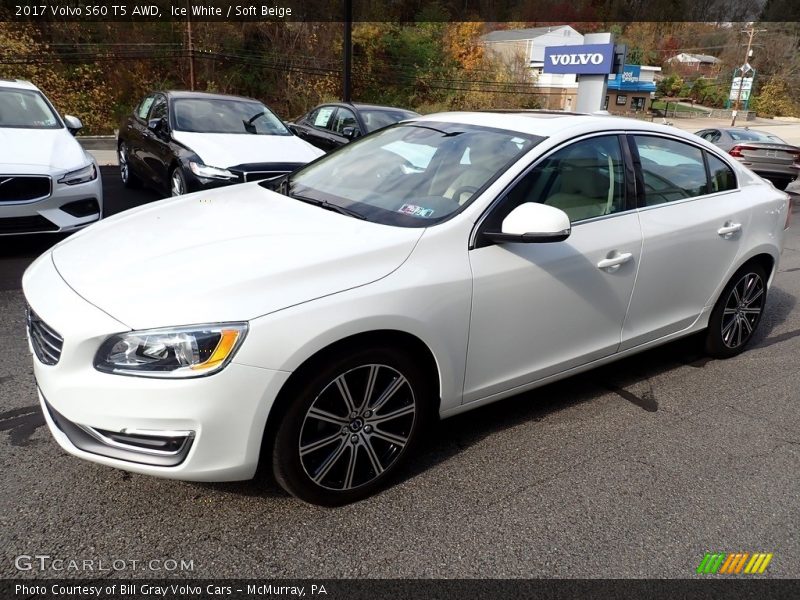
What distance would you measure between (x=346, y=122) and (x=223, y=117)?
3.12 metres

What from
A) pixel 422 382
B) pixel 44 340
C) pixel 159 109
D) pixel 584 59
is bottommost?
pixel 422 382

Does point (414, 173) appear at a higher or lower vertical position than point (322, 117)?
higher

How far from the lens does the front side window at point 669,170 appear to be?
12.1 feet

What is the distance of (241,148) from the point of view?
7.45m

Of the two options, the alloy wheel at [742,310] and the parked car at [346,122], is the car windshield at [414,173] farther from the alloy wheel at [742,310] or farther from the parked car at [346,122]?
the parked car at [346,122]

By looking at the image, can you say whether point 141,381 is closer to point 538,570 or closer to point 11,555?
point 11,555

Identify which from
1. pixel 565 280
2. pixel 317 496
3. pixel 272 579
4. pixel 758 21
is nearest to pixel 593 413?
pixel 565 280

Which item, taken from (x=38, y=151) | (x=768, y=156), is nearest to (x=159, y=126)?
(x=38, y=151)

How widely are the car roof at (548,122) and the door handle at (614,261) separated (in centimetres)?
68

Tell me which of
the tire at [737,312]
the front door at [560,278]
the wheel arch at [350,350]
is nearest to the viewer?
the wheel arch at [350,350]

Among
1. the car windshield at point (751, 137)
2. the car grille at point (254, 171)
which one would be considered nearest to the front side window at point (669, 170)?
the car grille at point (254, 171)

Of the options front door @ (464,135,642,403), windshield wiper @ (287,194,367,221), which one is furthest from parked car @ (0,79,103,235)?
front door @ (464,135,642,403)

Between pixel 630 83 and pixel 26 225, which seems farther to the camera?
pixel 630 83

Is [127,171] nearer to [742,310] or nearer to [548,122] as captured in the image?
[548,122]
